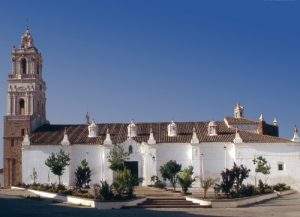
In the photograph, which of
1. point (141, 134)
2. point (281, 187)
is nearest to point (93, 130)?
point (141, 134)

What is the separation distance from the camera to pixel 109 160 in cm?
5781

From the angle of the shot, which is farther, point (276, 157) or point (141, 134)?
point (141, 134)

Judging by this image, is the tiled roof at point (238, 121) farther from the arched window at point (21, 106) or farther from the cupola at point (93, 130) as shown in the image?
the arched window at point (21, 106)

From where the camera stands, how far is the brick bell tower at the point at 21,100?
6494 centimetres

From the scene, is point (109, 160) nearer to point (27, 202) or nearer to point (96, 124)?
point (96, 124)

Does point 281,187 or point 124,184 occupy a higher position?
point 124,184

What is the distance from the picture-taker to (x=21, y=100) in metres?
67.0

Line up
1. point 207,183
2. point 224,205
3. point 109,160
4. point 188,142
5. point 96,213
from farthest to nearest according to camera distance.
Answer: point 188,142 < point 109,160 < point 207,183 < point 224,205 < point 96,213

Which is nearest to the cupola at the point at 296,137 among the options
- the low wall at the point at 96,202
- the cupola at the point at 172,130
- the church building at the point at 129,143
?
the church building at the point at 129,143

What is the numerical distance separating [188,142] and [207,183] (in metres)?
18.8

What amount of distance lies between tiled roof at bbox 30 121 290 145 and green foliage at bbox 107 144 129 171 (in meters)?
2.23

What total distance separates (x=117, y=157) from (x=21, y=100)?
16.4 metres

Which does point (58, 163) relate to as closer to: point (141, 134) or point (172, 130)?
point (141, 134)

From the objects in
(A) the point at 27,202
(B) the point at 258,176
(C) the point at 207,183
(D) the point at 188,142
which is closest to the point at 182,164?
(D) the point at 188,142
